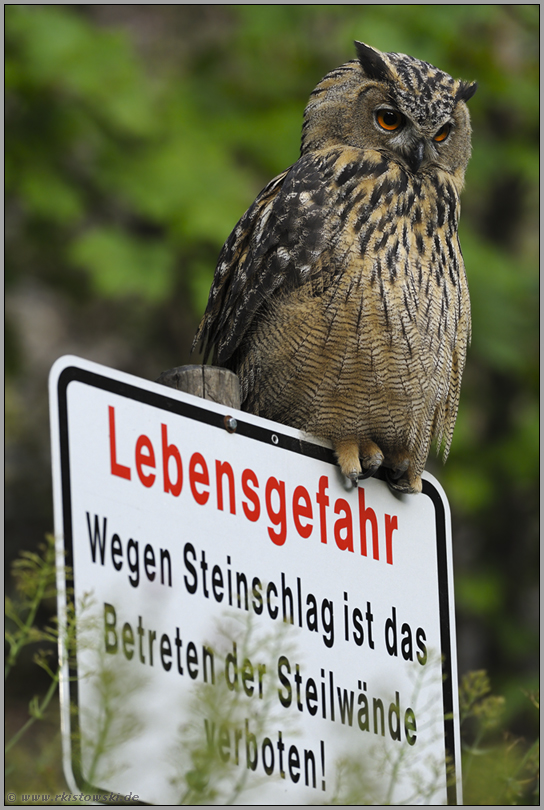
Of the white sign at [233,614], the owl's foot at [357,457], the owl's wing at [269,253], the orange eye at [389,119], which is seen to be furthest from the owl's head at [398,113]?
the white sign at [233,614]

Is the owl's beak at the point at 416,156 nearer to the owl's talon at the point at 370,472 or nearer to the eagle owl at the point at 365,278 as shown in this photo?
the eagle owl at the point at 365,278

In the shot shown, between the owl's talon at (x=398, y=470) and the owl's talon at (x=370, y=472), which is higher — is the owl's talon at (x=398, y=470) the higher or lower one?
the lower one

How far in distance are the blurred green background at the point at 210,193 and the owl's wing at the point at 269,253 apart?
1.55 metres

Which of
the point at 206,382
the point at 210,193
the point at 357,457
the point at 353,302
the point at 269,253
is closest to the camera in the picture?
the point at 206,382

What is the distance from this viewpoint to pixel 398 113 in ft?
8.26

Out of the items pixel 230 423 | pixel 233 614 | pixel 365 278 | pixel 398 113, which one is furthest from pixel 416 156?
pixel 233 614

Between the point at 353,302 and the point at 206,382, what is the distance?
23.7 inches

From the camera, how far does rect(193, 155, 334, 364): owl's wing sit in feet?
7.77

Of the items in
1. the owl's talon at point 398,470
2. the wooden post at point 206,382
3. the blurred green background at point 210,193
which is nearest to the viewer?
the wooden post at point 206,382

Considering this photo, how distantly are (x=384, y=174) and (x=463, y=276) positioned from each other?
13.1 inches

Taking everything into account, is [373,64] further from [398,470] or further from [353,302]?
[398,470]

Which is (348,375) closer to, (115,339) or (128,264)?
(128,264)

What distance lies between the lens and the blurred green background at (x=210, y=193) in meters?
4.38

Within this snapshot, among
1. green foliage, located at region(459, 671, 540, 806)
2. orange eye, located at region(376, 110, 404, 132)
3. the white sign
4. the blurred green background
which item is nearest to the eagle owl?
orange eye, located at region(376, 110, 404, 132)
